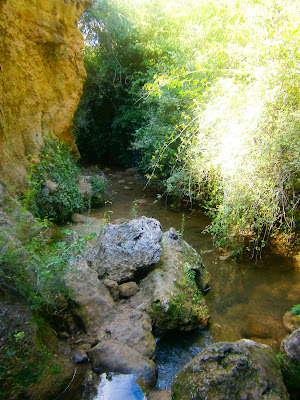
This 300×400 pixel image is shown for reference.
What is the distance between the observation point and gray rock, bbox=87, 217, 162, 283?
4320mm

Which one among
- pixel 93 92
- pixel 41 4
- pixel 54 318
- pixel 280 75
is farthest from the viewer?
pixel 93 92

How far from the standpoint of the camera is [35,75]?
Answer: 6.57 m

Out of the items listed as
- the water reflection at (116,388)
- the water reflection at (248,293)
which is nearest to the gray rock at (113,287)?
the water reflection at (116,388)

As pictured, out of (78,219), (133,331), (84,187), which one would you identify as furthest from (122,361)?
(84,187)

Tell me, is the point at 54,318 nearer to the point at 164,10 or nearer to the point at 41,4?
the point at 41,4

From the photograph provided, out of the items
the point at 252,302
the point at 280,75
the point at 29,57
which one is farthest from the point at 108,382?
the point at 29,57

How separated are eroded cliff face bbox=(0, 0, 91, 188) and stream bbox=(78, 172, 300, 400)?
12.6ft

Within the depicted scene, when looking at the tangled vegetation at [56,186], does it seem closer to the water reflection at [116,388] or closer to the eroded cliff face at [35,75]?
the eroded cliff face at [35,75]

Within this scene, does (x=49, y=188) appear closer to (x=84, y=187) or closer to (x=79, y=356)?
(x=84, y=187)

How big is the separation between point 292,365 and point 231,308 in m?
1.72

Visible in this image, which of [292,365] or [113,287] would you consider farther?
[113,287]

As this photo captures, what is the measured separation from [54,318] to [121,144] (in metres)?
10.3

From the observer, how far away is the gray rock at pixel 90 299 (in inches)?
139

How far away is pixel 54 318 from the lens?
3.35 m
